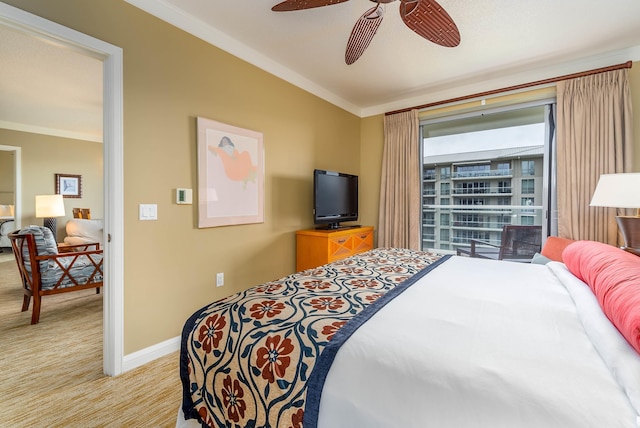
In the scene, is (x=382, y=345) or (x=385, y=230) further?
(x=385, y=230)

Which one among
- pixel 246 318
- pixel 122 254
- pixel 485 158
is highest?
pixel 485 158

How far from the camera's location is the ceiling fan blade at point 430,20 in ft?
5.78

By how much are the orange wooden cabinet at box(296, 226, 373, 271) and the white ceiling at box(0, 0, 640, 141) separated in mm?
1766

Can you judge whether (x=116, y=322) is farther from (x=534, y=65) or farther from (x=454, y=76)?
(x=534, y=65)

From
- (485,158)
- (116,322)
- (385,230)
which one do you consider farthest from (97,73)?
(485,158)

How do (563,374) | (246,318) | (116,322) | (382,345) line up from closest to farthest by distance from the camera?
(563,374)
(382,345)
(246,318)
(116,322)

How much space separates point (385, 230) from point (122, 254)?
10.4ft

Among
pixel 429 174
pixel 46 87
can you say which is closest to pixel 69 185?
pixel 46 87

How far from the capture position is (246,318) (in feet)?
3.76

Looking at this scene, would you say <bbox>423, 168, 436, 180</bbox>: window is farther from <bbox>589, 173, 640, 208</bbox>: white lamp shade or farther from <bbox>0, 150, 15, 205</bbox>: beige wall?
<bbox>0, 150, 15, 205</bbox>: beige wall

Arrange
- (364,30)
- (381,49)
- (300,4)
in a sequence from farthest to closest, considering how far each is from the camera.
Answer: (381,49)
(364,30)
(300,4)

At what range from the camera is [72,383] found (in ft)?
6.18

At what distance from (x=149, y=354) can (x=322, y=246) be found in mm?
1791

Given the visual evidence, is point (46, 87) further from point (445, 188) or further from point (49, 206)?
point (445, 188)
